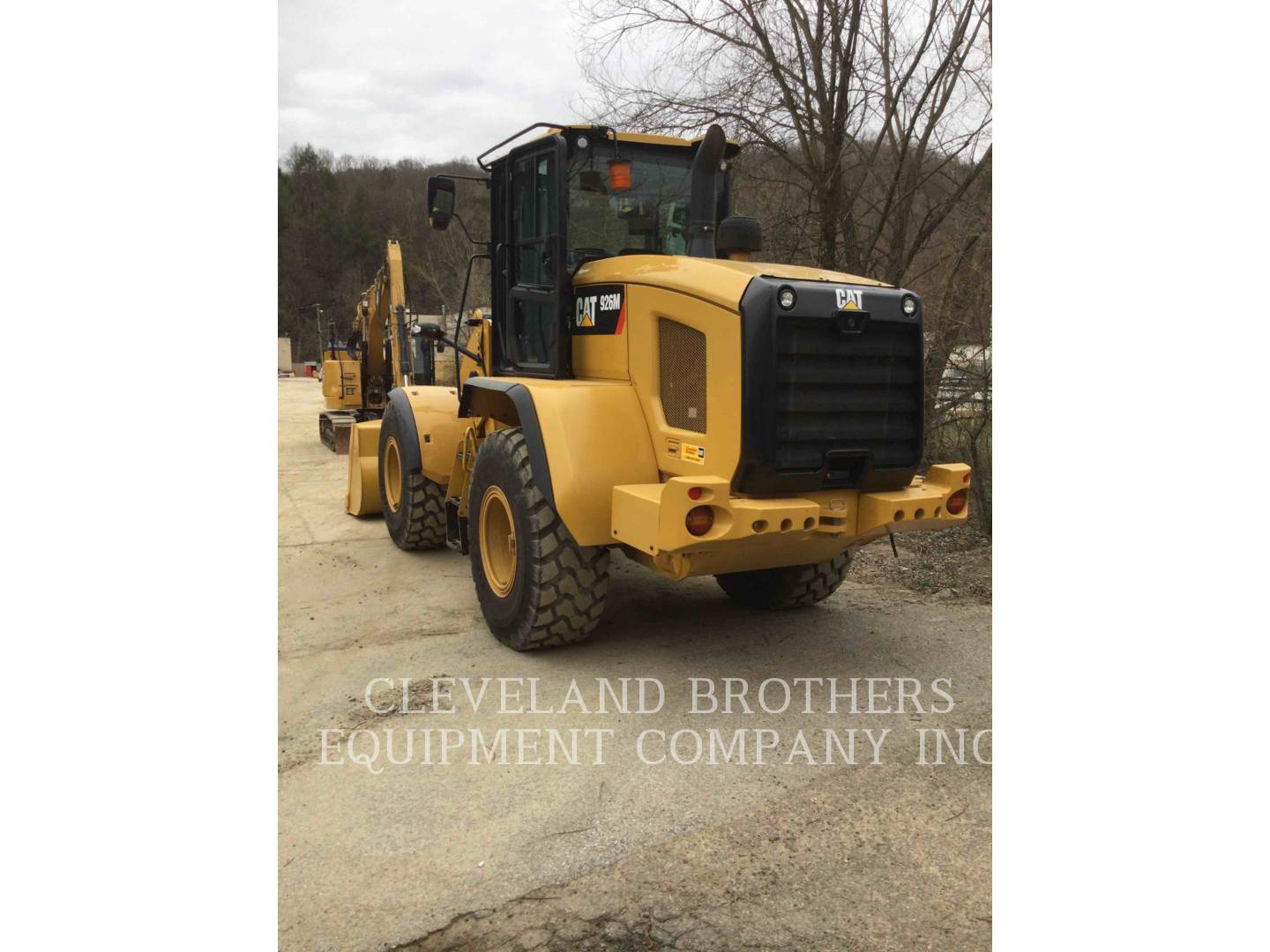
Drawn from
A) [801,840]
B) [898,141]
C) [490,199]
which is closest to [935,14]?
[898,141]

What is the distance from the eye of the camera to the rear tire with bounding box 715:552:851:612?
5.55m

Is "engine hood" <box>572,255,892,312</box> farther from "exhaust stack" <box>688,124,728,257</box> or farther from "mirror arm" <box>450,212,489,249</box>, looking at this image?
"mirror arm" <box>450,212,489,249</box>

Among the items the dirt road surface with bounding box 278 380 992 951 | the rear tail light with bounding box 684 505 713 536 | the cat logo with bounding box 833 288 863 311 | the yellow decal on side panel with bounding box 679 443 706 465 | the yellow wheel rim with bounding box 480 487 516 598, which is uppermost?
the cat logo with bounding box 833 288 863 311

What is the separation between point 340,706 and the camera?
4.20m

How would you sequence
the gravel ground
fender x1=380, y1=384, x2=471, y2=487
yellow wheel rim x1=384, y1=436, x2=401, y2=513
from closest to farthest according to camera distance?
the gravel ground → fender x1=380, y1=384, x2=471, y2=487 → yellow wheel rim x1=384, y1=436, x2=401, y2=513

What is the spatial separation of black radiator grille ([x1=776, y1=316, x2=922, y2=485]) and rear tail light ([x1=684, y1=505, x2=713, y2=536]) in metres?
0.40

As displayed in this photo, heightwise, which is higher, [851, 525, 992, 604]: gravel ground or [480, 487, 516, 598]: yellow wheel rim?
[480, 487, 516, 598]: yellow wheel rim

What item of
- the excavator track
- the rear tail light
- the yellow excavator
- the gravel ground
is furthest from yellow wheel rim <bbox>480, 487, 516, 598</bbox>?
the excavator track

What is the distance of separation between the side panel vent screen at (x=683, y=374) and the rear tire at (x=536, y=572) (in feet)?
2.65

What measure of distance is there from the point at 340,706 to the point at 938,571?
4288mm

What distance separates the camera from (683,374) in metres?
4.45

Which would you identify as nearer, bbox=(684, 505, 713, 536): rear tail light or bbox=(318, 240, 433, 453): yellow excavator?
bbox=(684, 505, 713, 536): rear tail light

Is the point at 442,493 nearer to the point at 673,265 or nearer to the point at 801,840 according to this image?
the point at 673,265

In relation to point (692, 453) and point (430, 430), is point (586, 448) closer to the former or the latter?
point (692, 453)
